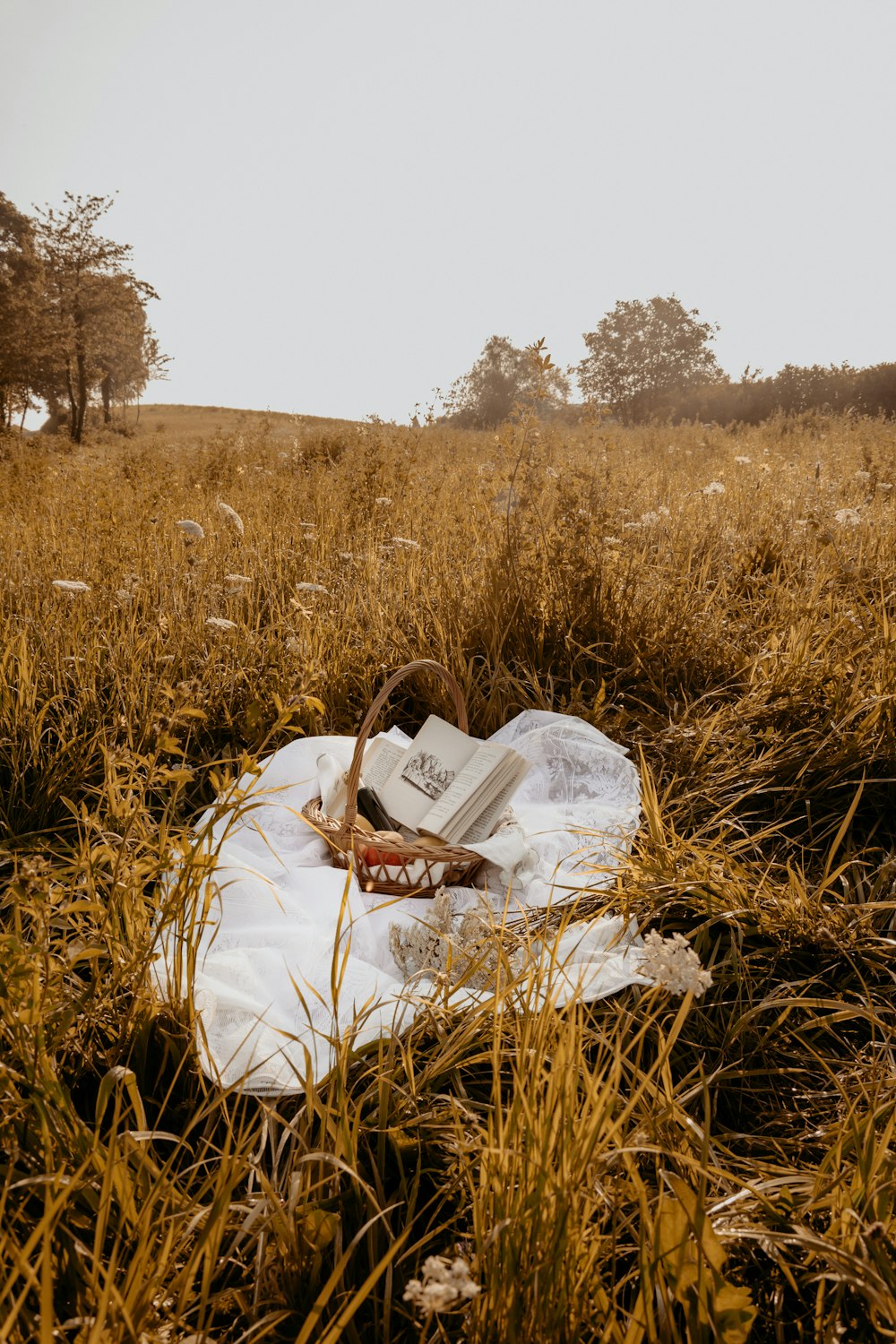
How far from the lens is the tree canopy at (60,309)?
71.7 feet

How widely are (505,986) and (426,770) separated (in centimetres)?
115

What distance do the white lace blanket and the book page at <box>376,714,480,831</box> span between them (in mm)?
239

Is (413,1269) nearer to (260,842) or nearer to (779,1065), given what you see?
(779,1065)

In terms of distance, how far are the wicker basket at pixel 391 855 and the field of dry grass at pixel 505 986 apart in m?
0.29

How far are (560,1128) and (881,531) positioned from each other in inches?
168

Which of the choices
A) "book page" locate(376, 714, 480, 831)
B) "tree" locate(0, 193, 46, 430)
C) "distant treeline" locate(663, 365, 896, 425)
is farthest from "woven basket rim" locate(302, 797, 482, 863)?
"tree" locate(0, 193, 46, 430)

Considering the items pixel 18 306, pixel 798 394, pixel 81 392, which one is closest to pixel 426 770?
pixel 798 394

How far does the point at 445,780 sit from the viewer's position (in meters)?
2.48

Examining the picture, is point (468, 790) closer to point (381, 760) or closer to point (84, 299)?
point (381, 760)

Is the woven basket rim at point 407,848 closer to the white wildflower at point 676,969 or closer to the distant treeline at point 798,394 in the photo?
the white wildflower at point 676,969

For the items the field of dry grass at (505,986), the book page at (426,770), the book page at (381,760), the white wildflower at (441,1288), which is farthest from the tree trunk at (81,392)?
the white wildflower at (441,1288)

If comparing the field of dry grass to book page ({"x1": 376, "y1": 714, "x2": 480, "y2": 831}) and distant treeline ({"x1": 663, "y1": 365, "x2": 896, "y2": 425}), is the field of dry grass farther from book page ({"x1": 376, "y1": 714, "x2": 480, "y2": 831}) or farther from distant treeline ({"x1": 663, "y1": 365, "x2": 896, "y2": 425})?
distant treeline ({"x1": 663, "y1": 365, "x2": 896, "y2": 425})

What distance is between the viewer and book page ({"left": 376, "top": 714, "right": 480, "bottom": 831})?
8.13 feet

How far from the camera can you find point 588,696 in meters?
3.16
